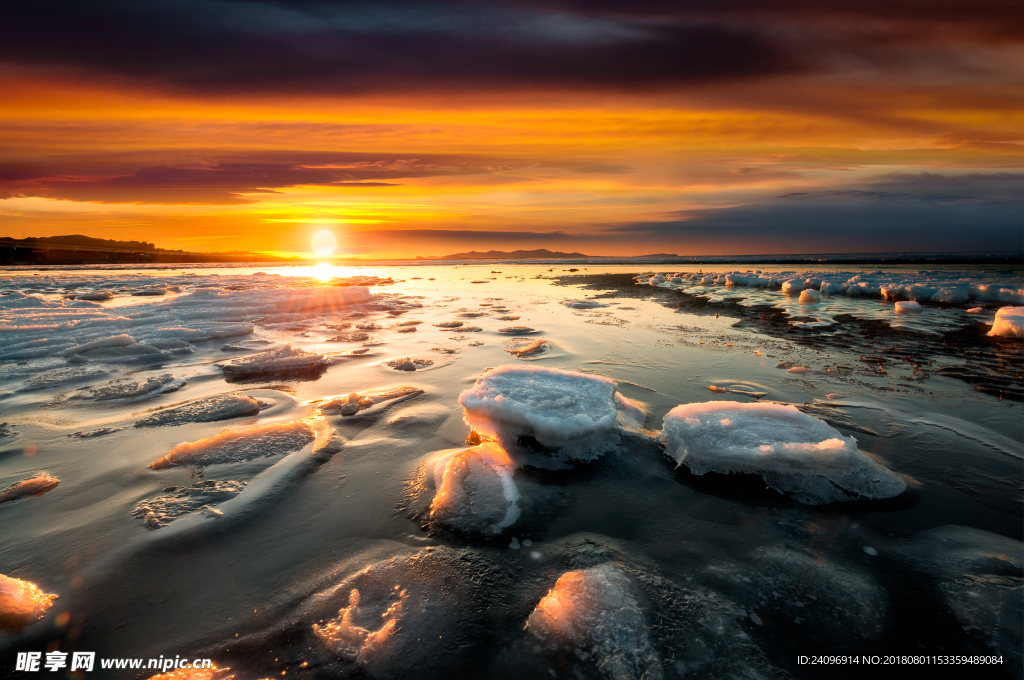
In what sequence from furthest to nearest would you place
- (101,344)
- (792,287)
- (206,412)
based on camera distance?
(792,287) → (101,344) → (206,412)

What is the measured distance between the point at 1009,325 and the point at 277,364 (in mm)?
13510

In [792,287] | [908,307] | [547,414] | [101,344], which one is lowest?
[547,414]

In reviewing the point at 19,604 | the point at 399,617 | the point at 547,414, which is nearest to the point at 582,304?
the point at 547,414

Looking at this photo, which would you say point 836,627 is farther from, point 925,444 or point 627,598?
point 925,444

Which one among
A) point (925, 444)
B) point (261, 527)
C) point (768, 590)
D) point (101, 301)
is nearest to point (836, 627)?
point (768, 590)

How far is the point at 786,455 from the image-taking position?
282 cm

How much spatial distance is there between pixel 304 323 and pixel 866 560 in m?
11.4

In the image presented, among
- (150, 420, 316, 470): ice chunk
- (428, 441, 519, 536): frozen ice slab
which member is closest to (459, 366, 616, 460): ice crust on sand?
(428, 441, 519, 536): frozen ice slab

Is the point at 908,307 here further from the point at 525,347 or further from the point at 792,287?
the point at 525,347

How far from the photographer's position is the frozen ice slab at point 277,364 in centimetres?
562

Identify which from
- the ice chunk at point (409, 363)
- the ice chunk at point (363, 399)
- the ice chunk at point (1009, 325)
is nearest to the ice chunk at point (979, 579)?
the ice chunk at point (363, 399)

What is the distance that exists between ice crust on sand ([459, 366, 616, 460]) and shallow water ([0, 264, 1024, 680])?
0.26 metres

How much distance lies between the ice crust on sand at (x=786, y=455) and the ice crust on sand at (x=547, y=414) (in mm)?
635

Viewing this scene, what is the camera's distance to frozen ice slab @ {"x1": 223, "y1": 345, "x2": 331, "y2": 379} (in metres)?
5.62
